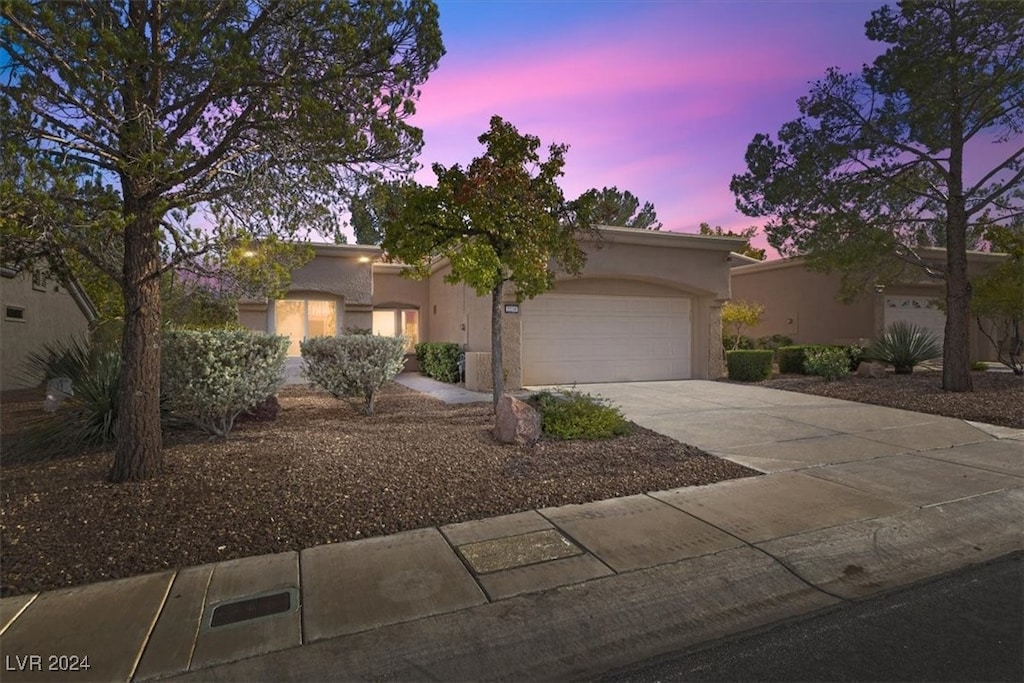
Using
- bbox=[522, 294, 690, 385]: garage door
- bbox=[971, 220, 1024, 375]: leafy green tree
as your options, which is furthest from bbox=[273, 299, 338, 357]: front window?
bbox=[971, 220, 1024, 375]: leafy green tree

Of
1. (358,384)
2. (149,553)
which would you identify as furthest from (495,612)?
(358,384)

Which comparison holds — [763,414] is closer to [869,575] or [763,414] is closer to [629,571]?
[869,575]

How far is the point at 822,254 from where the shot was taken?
496 inches

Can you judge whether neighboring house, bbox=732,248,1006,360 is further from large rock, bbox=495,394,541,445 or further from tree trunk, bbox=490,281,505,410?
large rock, bbox=495,394,541,445

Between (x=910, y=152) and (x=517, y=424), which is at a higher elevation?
(x=910, y=152)

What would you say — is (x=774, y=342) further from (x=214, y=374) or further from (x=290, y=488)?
(x=290, y=488)

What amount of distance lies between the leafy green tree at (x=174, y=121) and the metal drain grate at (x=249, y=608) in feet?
7.86

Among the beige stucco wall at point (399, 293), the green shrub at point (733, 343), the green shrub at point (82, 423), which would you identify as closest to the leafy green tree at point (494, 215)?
the green shrub at point (82, 423)

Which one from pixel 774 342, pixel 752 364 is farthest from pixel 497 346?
pixel 774 342

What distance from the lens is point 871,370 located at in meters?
14.0

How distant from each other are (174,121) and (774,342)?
20015 millimetres

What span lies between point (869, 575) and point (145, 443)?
591 centimetres

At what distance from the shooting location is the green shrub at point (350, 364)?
8547 millimetres

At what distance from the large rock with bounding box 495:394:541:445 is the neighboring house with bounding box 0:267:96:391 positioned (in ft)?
28.2
